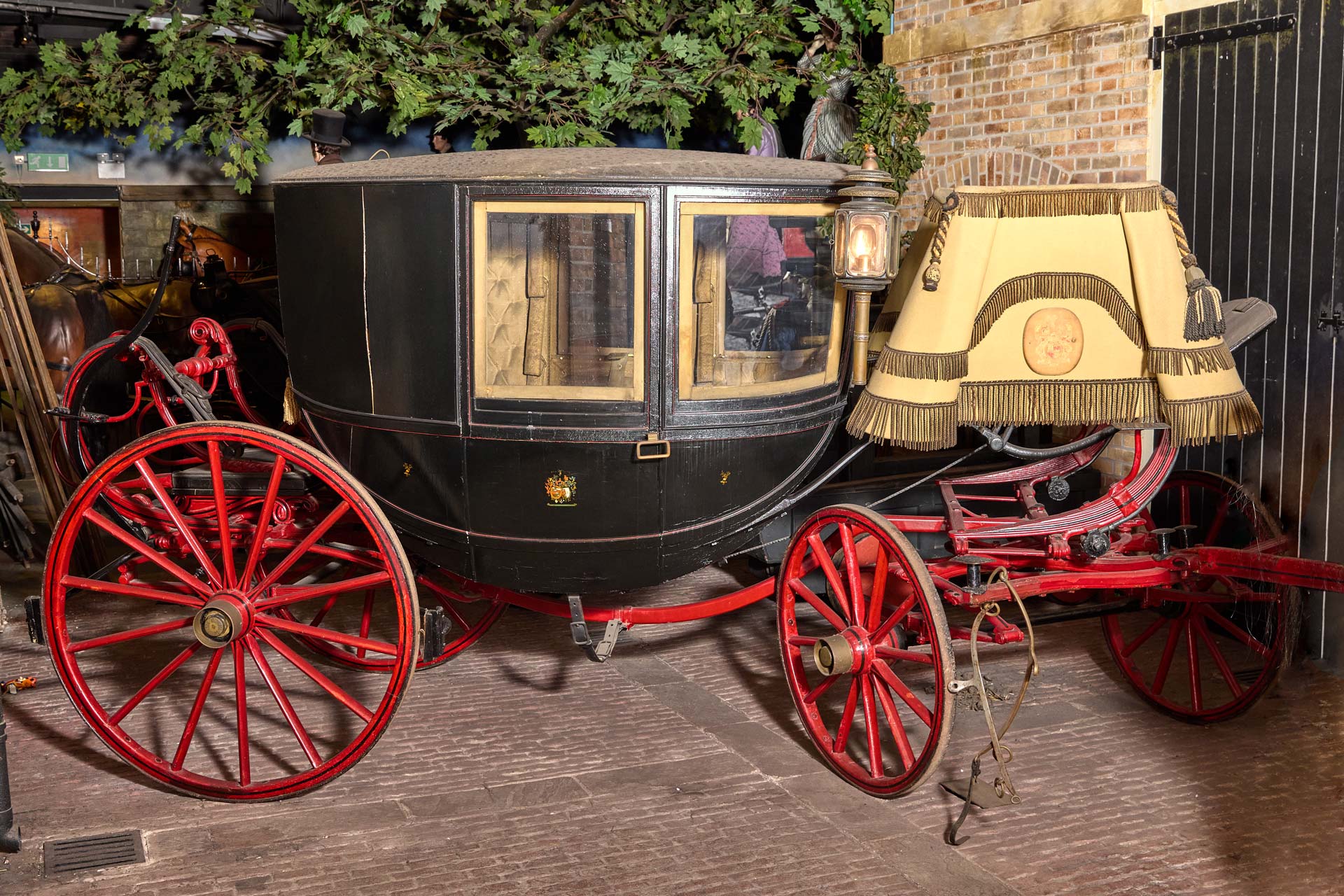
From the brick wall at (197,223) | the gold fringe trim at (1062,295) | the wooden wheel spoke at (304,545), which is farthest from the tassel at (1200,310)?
the brick wall at (197,223)

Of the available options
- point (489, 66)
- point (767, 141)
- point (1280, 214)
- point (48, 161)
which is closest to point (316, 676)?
point (1280, 214)

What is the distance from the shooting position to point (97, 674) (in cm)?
543

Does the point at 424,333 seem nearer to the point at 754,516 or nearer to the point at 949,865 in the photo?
the point at 754,516

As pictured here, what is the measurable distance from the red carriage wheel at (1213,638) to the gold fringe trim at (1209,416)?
0.60 meters

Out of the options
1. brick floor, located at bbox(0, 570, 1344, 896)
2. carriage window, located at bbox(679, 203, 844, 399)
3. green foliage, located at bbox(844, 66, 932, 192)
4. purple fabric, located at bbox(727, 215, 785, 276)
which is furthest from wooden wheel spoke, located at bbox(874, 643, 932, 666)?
green foliage, located at bbox(844, 66, 932, 192)

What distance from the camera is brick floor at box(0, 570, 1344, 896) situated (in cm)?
368

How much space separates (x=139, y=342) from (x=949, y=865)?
3.62 meters

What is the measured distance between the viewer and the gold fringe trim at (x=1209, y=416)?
159 inches

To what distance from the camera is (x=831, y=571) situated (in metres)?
4.18

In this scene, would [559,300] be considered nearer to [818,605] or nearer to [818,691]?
[818,605]

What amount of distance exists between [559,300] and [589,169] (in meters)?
0.41

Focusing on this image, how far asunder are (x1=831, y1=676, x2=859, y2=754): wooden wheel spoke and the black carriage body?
645 millimetres

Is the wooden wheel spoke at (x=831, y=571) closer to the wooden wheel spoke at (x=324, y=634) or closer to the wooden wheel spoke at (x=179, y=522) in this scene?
the wooden wheel spoke at (x=324, y=634)

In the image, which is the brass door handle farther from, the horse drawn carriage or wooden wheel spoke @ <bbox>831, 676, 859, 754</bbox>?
wooden wheel spoke @ <bbox>831, 676, 859, 754</bbox>
